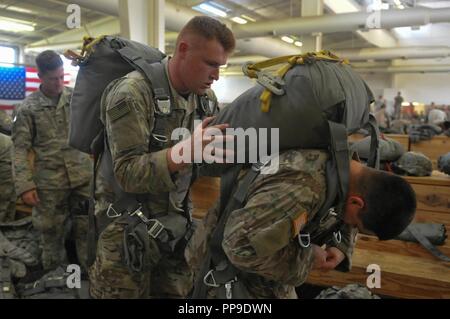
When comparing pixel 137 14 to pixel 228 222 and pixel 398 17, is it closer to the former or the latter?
pixel 228 222

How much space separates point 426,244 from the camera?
7.14 ft

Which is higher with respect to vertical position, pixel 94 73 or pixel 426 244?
pixel 94 73

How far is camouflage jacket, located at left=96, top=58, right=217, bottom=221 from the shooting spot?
1186 mm

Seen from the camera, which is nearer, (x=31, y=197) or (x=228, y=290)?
(x=228, y=290)

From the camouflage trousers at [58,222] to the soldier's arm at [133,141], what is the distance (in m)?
1.73

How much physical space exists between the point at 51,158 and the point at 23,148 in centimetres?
19

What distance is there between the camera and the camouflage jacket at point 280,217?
35.5 inches

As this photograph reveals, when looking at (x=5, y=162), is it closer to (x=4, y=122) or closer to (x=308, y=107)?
(x=4, y=122)

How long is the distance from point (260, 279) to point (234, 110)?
0.47 m

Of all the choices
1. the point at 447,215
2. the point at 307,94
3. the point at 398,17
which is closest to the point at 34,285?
the point at 307,94

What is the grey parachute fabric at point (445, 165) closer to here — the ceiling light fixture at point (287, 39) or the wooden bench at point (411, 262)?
the wooden bench at point (411, 262)

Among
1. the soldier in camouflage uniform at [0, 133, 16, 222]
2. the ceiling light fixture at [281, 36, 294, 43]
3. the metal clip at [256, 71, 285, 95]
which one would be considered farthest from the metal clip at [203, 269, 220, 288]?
the ceiling light fixture at [281, 36, 294, 43]

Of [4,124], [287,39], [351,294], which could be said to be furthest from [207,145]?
[287,39]

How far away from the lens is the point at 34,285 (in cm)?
241
